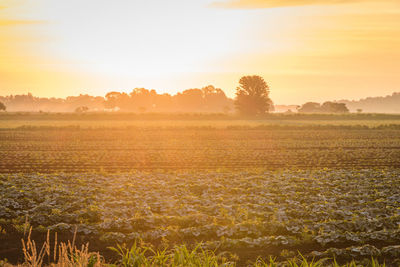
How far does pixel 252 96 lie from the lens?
11144 cm

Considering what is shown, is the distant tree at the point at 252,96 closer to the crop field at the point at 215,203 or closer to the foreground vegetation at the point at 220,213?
the crop field at the point at 215,203

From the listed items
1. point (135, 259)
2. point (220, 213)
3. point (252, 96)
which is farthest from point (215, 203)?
point (252, 96)

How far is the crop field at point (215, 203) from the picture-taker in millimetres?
13656

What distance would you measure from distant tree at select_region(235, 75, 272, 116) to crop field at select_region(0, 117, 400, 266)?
248 feet

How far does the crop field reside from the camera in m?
13.7

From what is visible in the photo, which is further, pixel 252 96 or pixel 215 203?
pixel 252 96

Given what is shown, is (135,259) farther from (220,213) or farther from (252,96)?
(252,96)

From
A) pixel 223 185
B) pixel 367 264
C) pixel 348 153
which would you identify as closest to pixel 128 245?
pixel 367 264

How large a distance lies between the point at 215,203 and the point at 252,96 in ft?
313

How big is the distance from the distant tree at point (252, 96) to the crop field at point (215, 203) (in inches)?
2972

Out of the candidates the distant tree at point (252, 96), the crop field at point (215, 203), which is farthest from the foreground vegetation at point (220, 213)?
the distant tree at point (252, 96)

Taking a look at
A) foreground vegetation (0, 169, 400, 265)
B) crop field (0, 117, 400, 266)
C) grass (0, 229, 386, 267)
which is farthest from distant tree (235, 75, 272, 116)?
grass (0, 229, 386, 267)

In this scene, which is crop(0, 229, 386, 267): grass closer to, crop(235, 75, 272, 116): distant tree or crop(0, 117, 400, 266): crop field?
crop(0, 117, 400, 266): crop field

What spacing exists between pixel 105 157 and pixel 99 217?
1933 centimetres
